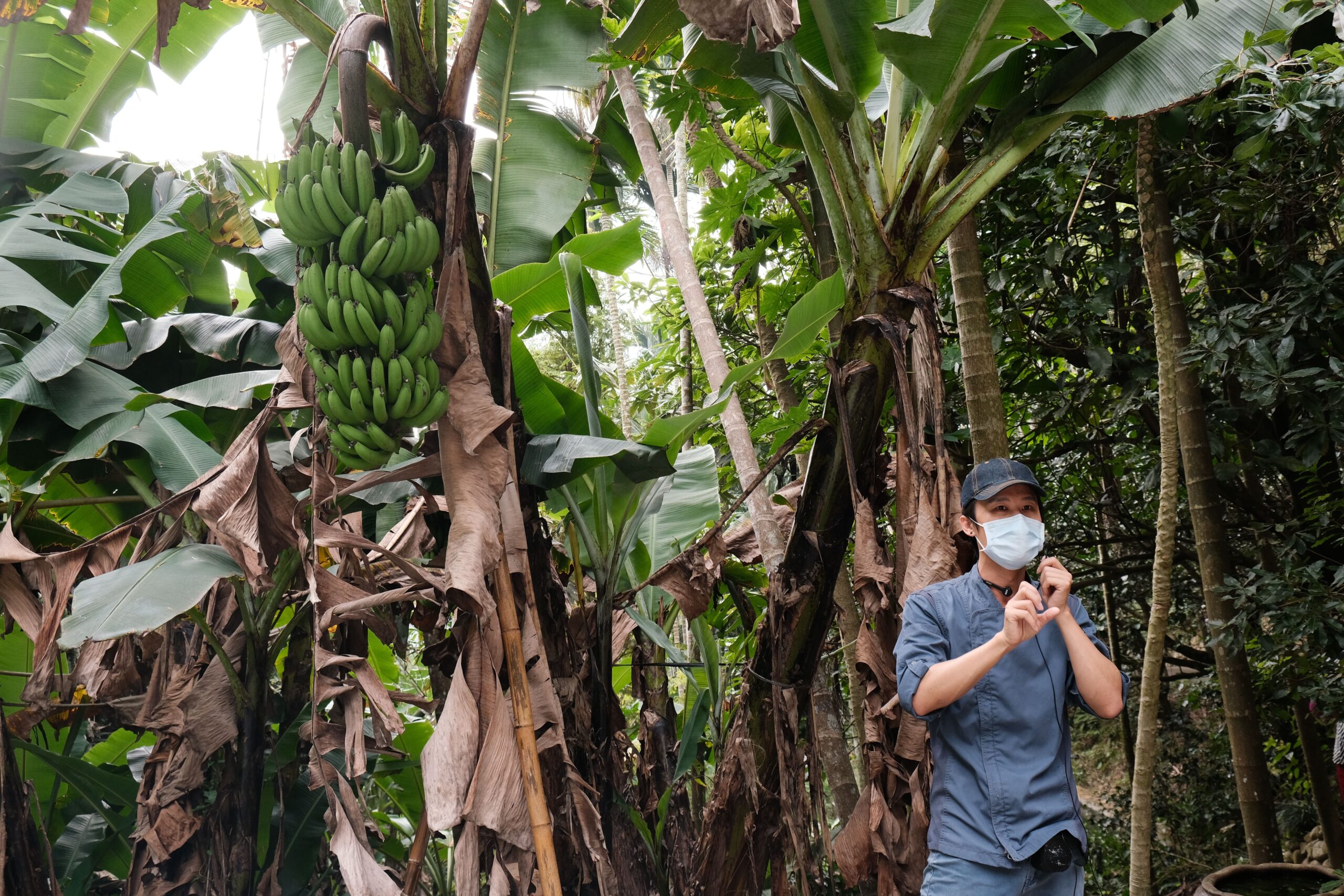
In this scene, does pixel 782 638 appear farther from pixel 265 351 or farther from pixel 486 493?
pixel 265 351

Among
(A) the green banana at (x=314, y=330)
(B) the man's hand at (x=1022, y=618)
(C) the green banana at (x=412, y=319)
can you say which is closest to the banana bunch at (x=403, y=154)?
(C) the green banana at (x=412, y=319)

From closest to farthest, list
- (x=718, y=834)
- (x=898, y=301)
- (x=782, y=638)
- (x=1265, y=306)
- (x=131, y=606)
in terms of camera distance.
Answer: (x=131, y=606) < (x=898, y=301) < (x=782, y=638) < (x=718, y=834) < (x=1265, y=306)

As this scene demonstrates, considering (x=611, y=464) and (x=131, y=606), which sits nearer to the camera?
(x=131, y=606)

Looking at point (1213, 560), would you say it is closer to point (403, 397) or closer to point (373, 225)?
point (403, 397)

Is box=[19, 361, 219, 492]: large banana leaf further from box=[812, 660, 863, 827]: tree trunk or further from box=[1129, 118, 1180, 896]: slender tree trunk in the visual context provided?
box=[1129, 118, 1180, 896]: slender tree trunk

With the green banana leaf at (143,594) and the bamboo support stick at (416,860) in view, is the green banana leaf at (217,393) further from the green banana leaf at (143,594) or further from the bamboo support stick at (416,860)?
the bamboo support stick at (416,860)

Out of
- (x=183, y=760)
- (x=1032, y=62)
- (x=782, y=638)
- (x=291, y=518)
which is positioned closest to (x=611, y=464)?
(x=782, y=638)

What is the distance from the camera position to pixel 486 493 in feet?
6.46

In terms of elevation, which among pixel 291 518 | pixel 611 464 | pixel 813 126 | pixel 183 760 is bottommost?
pixel 183 760

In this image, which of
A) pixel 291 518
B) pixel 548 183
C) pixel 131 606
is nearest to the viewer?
pixel 131 606

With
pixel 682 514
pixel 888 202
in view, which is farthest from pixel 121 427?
pixel 888 202

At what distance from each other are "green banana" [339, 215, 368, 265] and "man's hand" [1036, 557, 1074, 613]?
4.95 ft

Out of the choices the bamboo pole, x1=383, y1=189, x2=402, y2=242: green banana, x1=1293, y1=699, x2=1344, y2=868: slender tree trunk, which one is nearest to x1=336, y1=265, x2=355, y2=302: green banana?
x1=383, y1=189, x2=402, y2=242: green banana

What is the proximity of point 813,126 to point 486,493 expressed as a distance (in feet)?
4.24
